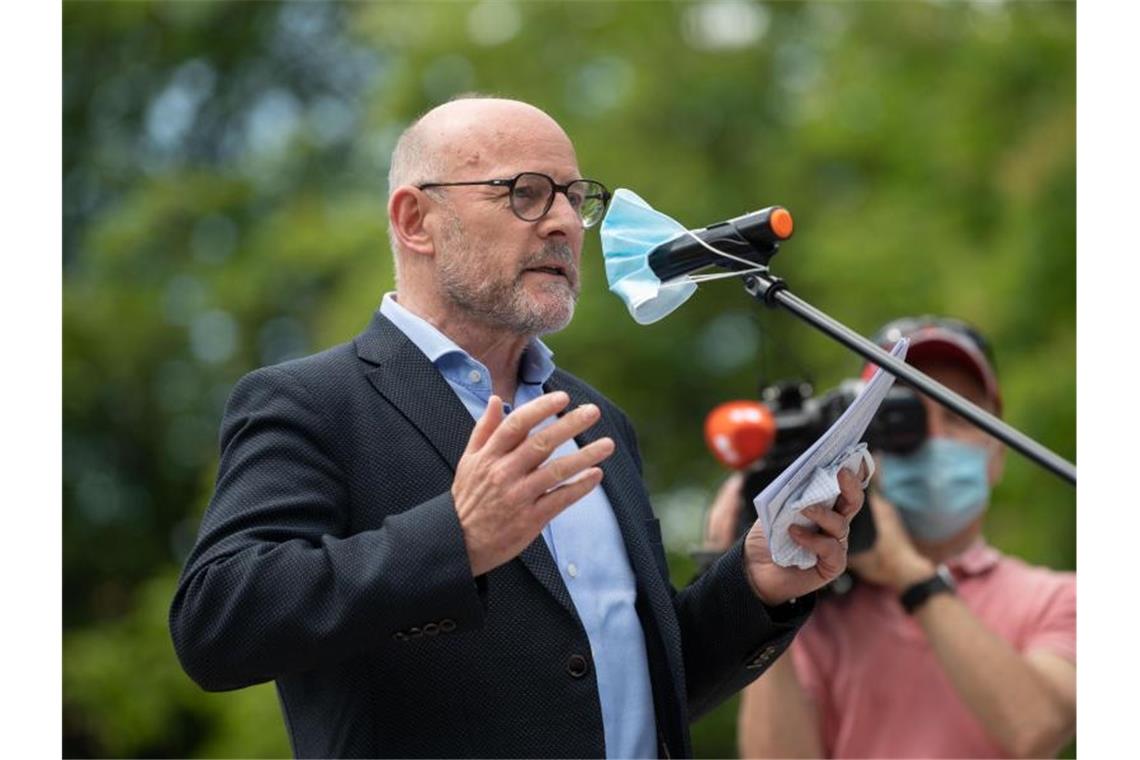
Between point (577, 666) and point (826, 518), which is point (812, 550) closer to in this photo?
point (826, 518)

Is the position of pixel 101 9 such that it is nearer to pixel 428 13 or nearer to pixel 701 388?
pixel 428 13

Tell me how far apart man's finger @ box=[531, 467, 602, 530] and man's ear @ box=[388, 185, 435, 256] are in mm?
710

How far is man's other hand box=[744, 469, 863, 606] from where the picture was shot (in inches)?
101

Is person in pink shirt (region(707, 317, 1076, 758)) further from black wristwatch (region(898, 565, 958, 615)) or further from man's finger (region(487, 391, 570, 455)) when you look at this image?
man's finger (region(487, 391, 570, 455))

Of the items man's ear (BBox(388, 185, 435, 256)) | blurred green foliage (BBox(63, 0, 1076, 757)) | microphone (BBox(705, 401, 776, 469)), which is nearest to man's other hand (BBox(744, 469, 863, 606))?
man's ear (BBox(388, 185, 435, 256))

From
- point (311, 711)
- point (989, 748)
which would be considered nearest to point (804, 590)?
point (311, 711)

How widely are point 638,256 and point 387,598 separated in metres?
0.76

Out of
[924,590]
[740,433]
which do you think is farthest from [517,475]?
[924,590]

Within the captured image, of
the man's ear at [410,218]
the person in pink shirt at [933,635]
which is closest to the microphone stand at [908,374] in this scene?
the man's ear at [410,218]

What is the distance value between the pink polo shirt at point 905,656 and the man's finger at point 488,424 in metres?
2.00

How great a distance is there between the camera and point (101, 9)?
580 inches

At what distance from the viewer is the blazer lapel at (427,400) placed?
2.55 meters

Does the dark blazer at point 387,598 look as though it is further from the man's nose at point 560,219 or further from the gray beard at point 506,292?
the man's nose at point 560,219
